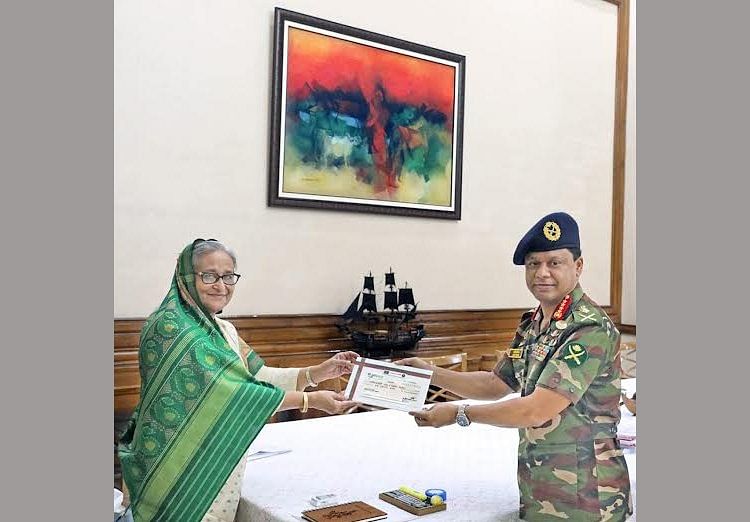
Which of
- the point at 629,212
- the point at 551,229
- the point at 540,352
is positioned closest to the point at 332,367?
the point at 540,352

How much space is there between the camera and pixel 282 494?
2281 mm

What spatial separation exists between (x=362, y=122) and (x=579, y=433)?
10.9ft

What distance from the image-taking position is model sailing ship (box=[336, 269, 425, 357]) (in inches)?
188

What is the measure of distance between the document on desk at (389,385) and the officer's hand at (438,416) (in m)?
0.15

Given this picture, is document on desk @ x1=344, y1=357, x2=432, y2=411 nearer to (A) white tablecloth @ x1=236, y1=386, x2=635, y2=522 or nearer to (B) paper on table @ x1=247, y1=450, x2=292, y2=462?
(A) white tablecloth @ x1=236, y1=386, x2=635, y2=522

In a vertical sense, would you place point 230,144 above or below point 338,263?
above

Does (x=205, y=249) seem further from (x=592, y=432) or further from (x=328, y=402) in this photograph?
(x=592, y=432)

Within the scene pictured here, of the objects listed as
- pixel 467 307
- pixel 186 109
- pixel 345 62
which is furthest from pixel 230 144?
pixel 467 307

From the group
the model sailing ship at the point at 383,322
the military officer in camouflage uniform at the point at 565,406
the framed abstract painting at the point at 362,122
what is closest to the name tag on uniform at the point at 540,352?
the military officer in camouflage uniform at the point at 565,406

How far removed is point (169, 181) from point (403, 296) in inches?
69.0

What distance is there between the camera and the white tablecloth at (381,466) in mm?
2201

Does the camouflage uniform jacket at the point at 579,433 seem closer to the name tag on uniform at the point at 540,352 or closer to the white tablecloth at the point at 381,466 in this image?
the name tag on uniform at the point at 540,352

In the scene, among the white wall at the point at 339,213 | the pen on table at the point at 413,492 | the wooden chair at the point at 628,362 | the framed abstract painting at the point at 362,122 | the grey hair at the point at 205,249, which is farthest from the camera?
the wooden chair at the point at 628,362

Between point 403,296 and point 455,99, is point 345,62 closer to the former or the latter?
point 455,99
